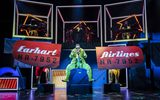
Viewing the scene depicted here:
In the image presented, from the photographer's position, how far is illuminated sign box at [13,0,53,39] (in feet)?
39.2

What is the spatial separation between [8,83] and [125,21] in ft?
19.7

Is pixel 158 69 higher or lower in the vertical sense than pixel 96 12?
lower

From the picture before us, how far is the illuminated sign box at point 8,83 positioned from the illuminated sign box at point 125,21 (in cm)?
481

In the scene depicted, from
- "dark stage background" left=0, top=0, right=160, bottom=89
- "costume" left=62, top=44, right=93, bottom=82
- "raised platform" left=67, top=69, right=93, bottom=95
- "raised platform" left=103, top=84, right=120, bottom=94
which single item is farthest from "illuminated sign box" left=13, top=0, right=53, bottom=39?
"raised platform" left=103, top=84, right=120, bottom=94

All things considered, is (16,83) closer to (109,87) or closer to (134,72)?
(109,87)

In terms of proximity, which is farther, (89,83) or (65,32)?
(65,32)

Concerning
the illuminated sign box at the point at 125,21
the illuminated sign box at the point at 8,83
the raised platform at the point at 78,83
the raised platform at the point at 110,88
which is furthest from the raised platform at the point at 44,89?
the illuminated sign box at the point at 125,21

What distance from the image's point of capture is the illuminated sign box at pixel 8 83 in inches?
402

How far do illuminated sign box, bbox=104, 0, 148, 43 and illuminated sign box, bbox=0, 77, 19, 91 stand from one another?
4.81 metres

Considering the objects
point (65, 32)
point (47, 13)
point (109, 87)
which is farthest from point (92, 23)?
point (109, 87)

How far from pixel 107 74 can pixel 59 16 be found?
3.71 meters

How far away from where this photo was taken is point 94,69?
12820 mm

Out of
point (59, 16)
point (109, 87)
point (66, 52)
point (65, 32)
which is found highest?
point (59, 16)

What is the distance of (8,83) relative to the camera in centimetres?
1024
